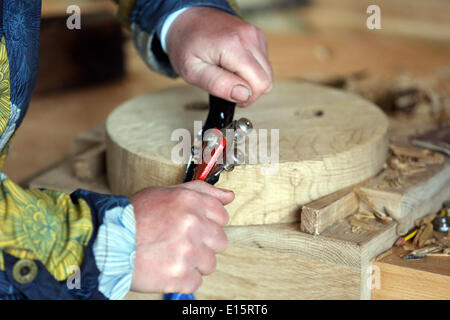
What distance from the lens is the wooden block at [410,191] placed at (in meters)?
1.00

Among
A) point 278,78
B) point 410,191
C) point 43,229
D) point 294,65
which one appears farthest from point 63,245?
point 294,65

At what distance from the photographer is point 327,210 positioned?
0.96 m

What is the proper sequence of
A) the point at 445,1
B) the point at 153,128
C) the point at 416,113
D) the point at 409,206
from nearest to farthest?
the point at 409,206
the point at 153,128
the point at 416,113
the point at 445,1

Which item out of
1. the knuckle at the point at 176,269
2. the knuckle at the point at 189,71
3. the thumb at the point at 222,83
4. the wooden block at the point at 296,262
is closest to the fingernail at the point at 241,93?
the thumb at the point at 222,83

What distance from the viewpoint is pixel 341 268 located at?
3.08 ft

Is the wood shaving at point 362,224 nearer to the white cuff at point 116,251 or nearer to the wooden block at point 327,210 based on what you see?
the wooden block at point 327,210

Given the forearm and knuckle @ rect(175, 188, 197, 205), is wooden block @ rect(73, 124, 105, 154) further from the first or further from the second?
knuckle @ rect(175, 188, 197, 205)

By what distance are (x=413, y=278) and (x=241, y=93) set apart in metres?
0.39

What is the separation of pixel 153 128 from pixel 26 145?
63 centimetres

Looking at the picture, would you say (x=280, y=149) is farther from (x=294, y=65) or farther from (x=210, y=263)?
(x=294, y=65)

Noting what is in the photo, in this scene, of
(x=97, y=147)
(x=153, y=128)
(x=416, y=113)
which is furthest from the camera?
(x=416, y=113)

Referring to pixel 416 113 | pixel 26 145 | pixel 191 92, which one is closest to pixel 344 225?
pixel 191 92

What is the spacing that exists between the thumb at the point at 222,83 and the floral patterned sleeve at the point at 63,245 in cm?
30
